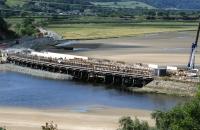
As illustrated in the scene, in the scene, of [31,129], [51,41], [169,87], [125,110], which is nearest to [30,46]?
[51,41]

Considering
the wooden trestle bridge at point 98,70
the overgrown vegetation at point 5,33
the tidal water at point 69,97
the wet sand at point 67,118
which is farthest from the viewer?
the overgrown vegetation at point 5,33

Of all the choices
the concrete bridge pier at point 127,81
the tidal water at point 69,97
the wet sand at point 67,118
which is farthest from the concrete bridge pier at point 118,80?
the wet sand at point 67,118

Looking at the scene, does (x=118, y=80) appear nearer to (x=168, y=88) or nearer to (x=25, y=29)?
(x=168, y=88)

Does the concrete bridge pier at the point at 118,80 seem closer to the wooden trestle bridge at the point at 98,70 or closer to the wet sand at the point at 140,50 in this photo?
the wooden trestle bridge at the point at 98,70

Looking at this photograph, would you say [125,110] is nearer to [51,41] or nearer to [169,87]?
[169,87]

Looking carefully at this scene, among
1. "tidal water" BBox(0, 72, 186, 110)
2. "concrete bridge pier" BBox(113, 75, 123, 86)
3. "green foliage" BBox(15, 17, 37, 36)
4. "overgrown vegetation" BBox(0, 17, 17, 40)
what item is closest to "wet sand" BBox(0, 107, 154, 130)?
"tidal water" BBox(0, 72, 186, 110)
